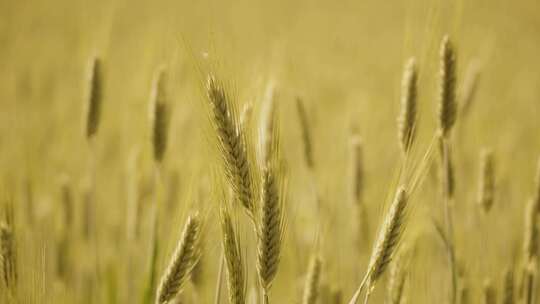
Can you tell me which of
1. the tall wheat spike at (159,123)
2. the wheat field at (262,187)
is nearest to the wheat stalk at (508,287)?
the wheat field at (262,187)

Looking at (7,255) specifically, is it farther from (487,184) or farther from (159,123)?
(487,184)

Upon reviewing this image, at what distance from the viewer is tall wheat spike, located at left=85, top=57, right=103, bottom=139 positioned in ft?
4.25

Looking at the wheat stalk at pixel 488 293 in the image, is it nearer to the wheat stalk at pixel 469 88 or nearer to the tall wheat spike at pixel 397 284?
the tall wheat spike at pixel 397 284

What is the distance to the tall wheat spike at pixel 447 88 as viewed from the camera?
105 cm

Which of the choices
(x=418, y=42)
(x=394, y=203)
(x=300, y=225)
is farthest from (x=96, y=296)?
(x=418, y=42)

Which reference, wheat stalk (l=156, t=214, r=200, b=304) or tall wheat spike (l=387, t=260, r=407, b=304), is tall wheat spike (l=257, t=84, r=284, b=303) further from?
tall wheat spike (l=387, t=260, r=407, b=304)

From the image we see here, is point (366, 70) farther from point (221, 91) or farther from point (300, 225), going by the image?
point (221, 91)

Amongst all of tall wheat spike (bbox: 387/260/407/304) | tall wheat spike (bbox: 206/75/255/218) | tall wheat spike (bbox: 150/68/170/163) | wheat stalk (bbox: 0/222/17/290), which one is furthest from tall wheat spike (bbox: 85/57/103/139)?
tall wheat spike (bbox: 387/260/407/304)

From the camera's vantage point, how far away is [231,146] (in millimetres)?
800

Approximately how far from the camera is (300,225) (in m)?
2.47

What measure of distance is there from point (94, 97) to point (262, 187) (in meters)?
0.82

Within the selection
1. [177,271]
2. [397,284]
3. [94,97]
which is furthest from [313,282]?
[94,97]

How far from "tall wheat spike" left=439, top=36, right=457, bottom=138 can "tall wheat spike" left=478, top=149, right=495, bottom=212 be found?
1.01 feet

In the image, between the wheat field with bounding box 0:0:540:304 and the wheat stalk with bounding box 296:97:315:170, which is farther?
the wheat stalk with bounding box 296:97:315:170
